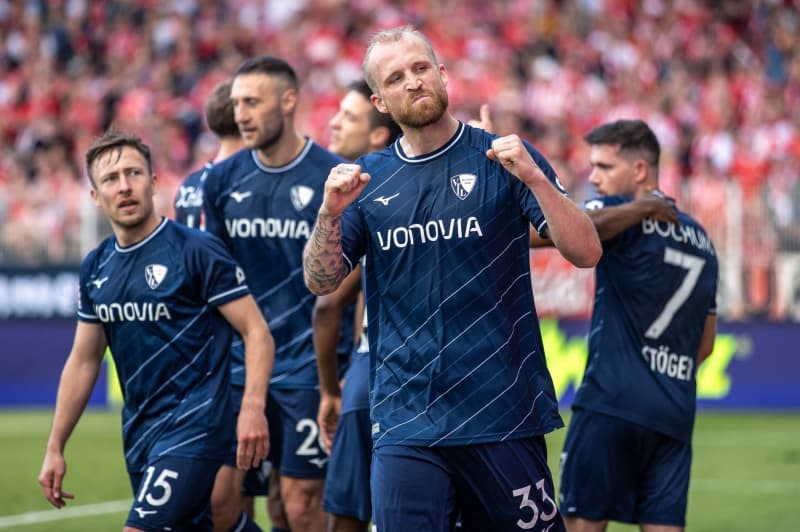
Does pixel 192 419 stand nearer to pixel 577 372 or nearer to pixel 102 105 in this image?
pixel 577 372

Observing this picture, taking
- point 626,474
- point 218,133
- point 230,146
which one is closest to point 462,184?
point 626,474

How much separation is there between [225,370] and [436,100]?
206 centimetres

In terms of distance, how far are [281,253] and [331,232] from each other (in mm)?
2619

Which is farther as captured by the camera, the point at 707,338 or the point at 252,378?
the point at 707,338

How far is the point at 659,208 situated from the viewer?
696 cm

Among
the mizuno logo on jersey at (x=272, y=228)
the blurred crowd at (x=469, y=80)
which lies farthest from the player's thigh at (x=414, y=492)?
the blurred crowd at (x=469, y=80)

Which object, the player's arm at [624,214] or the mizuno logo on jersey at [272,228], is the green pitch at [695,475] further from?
the player's arm at [624,214]

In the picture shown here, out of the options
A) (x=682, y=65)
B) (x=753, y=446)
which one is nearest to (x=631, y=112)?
(x=682, y=65)

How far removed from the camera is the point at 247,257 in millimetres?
7914

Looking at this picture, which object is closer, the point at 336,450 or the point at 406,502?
the point at 406,502

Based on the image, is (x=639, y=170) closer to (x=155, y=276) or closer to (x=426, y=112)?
(x=426, y=112)

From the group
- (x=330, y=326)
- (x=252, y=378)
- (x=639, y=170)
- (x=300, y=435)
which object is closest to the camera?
(x=252, y=378)

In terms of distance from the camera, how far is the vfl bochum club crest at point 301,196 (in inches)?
311

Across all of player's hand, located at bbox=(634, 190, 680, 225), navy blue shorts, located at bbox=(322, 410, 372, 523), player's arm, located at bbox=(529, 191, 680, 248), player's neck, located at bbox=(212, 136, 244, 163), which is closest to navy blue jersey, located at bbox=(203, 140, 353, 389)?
navy blue shorts, located at bbox=(322, 410, 372, 523)
